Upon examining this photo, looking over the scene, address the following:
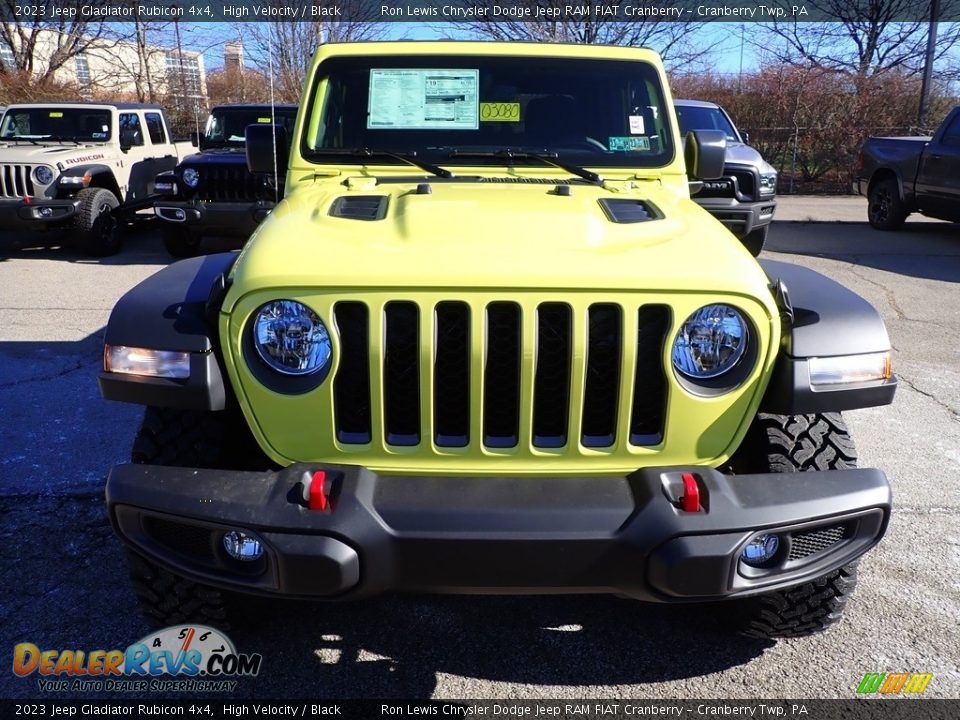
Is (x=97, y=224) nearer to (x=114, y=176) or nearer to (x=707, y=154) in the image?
(x=114, y=176)

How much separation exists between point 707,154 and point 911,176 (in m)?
9.05

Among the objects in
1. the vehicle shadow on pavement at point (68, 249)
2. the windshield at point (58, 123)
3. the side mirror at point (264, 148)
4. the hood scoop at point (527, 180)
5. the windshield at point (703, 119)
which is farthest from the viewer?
the windshield at point (703, 119)

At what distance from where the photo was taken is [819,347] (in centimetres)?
210

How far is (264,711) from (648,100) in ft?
9.01

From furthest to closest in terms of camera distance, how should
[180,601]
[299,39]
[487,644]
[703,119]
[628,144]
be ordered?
[703,119]
[299,39]
[628,144]
[487,644]
[180,601]

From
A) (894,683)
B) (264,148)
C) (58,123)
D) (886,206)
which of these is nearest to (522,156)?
(264,148)

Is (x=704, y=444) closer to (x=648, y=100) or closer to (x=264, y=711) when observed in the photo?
(x=264, y=711)

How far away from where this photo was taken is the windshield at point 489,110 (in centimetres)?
324

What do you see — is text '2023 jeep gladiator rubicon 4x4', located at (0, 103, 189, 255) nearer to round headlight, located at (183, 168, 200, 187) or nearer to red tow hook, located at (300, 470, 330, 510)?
round headlight, located at (183, 168, 200, 187)

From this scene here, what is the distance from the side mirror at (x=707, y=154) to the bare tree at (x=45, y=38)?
20858 mm

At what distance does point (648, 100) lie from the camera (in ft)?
11.1

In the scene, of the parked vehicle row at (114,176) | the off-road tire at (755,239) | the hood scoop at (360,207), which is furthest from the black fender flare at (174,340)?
the off-road tire at (755,239)

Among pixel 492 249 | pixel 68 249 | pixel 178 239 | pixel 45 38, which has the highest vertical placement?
pixel 45 38

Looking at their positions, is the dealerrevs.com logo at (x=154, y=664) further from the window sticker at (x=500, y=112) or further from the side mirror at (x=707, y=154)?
the side mirror at (x=707, y=154)
